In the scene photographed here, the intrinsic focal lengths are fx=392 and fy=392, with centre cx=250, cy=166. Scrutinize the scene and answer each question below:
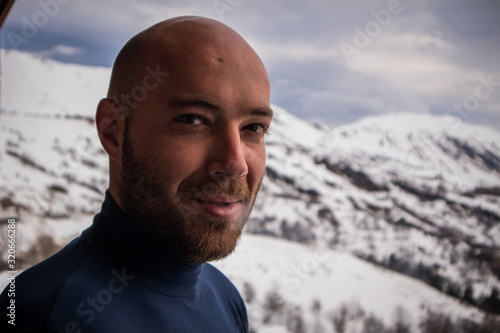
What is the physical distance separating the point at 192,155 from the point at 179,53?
18 centimetres

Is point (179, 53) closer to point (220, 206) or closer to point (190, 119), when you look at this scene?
point (190, 119)

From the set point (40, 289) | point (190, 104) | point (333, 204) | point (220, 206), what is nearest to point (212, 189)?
point (220, 206)

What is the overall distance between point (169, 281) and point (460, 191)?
93.4 inches

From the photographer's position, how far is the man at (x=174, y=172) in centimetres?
64

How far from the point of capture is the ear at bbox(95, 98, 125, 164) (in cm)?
72

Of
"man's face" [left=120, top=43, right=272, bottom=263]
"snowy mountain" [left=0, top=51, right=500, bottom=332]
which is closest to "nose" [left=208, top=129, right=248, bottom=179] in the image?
"man's face" [left=120, top=43, right=272, bottom=263]

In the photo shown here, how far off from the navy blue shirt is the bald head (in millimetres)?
224

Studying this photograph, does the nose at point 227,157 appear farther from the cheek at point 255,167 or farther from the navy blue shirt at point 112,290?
the navy blue shirt at point 112,290

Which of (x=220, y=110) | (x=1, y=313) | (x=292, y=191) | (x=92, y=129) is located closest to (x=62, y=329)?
(x=1, y=313)

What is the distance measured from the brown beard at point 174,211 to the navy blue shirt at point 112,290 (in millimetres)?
23

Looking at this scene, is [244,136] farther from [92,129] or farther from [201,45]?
[92,129]

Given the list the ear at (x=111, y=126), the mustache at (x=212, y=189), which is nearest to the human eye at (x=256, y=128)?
the mustache at (x=212, y=189)

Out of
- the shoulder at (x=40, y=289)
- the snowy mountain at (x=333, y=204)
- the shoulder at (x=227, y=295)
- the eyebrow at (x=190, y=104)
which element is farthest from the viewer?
the snowy mountain at (x=333, y=204)

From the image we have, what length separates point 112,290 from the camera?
0.61m
